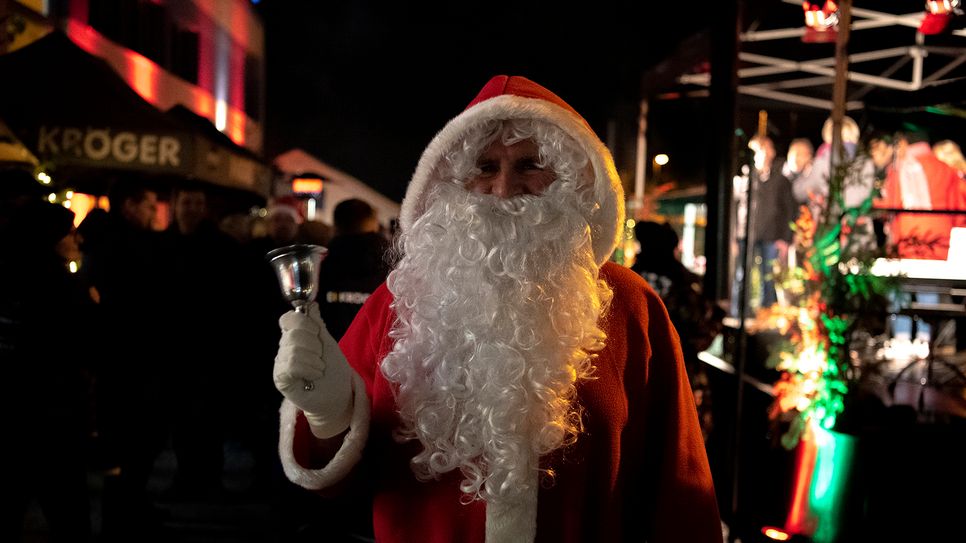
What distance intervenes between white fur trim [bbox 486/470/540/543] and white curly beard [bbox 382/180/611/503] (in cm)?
4

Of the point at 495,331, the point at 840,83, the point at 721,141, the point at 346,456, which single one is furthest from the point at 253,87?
the point at 346,456

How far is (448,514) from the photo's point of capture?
2033 mm

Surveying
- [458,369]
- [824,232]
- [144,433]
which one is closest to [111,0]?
[144,433]

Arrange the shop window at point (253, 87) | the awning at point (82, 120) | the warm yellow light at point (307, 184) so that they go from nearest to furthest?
the awning at point (82, 120), the warm yellow light at point (307, 184), the shop window at point (253, 87)

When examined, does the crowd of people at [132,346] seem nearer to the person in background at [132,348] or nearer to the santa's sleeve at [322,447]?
the person in background at [132,348]

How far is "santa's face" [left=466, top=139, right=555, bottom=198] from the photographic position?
2.22 m

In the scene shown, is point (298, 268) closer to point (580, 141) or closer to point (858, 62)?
point (580, 141)

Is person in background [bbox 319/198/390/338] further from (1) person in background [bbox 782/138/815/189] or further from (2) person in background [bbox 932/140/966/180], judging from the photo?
(1) person in background [bbox 782/138/815/189]

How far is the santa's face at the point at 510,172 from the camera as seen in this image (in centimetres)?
222

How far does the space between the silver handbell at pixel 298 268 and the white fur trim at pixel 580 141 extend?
0.68 metres

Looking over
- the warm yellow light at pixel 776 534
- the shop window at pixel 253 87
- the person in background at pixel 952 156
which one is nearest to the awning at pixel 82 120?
the warm yellow light at pixel 776 534

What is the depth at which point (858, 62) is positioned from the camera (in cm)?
1149

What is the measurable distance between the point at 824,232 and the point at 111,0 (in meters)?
14.4

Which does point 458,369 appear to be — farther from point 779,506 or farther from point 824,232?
point 779,506
